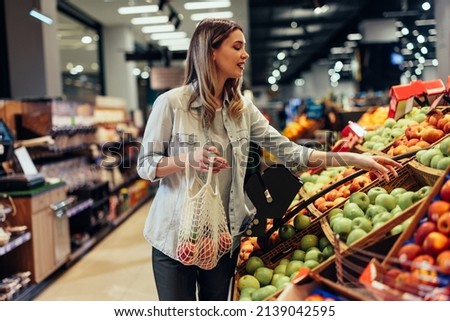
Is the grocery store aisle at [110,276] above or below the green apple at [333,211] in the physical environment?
below

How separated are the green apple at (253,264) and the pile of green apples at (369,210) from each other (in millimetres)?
359

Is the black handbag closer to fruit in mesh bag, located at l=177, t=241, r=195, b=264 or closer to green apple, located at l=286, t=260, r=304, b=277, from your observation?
green apple, located at l=286, t=260, r=304, b=277

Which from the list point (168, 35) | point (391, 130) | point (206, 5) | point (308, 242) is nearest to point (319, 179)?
point (391, 130)

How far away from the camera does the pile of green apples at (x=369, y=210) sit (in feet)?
6.48

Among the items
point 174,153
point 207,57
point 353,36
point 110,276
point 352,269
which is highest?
point 353,36

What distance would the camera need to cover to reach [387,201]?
2172 millimetres

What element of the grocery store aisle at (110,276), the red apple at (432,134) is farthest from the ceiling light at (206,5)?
the red apple at (432,134)

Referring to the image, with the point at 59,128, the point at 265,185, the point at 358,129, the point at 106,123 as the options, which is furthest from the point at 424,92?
the point at 106,123

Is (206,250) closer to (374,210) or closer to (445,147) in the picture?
(374,210)

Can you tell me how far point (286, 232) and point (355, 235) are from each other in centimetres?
60

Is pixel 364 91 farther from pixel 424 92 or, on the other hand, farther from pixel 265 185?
pixel 265 185

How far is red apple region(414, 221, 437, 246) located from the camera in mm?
1500

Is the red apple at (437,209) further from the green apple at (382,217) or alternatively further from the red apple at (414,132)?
the red apple at (414,132)

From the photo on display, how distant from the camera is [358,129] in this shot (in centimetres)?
380
